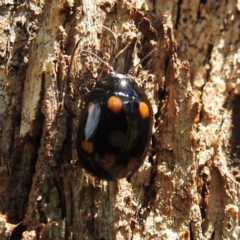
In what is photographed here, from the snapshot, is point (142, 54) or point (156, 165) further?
point (142, 54)

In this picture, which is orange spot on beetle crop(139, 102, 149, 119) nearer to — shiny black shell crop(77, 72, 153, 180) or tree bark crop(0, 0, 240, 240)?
shiny black shell crop(77, 72, 153, 180)

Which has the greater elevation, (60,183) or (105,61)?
(105,61)

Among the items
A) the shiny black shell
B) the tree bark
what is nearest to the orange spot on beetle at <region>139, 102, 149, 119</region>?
the shiny black shell

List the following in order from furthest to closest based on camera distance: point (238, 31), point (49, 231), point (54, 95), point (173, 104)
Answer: point (238, 31) < point (173, 104) < point (54, 95) < point (49, 231)

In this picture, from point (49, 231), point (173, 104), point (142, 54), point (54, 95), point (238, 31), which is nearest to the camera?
point (49, 231)

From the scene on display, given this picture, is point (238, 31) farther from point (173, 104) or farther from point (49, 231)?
point (49, 231)

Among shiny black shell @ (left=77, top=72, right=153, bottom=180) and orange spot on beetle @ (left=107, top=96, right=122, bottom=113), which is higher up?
orange spot on beetle @ (left=107, top=96, right=122, bottom=113)

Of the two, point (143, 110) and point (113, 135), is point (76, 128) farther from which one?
point (143, 110)

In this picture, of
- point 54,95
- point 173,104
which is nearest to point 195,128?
point 173,104
